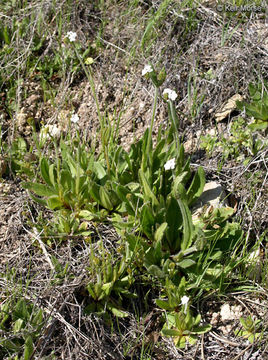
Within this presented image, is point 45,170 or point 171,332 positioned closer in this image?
point 171,332

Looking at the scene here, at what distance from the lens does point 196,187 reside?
307cm

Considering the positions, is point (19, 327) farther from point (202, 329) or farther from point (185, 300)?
point (202, 329)

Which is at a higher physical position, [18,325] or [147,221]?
[147,221]

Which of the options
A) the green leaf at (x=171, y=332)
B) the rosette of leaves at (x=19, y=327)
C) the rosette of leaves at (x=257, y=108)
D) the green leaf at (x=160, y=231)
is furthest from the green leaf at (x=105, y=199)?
the rosette of leaves at (x=257, y=108)

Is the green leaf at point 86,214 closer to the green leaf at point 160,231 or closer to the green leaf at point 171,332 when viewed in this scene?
the green leaf at point 160,231

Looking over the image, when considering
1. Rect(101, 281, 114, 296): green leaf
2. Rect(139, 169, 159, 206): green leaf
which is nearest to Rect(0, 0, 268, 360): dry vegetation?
Rect(101, 281, 114, 296): green leaf

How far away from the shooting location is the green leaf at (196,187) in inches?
119

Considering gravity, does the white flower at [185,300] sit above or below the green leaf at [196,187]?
below

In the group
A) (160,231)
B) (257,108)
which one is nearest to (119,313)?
(160,231)

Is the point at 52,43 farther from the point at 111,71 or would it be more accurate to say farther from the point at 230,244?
the point at 230,244

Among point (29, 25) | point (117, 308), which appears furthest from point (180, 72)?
point (117, 308)

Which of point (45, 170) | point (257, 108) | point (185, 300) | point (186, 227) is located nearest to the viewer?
point (185, 300)

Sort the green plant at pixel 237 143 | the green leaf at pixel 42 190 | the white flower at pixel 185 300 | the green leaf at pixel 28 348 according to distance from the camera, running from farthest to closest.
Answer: the green plant at pixel 237 143 < the green leaf at pixel 42 190 < the white flower at pixel 185 300 < the green leaf at pixel 28 348

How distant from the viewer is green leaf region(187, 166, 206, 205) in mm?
3018
